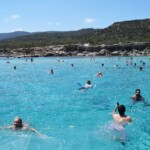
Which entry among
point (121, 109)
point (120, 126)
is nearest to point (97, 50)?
point (121, 109)

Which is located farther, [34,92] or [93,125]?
[34,92]

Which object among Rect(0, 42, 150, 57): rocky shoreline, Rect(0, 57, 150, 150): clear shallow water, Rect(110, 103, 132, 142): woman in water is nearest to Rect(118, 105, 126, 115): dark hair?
Rect(110, 103, 132, 142): woman in water

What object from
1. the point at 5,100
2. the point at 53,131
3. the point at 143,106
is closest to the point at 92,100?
the point at 143,106

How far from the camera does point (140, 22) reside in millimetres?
125250

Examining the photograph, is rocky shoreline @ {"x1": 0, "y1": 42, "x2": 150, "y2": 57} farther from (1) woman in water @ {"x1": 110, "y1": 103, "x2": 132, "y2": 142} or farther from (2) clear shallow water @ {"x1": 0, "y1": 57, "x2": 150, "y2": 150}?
(1) woman in water @ {"x1": 110, "y1": 103, "x2": 132, "y2": 142}

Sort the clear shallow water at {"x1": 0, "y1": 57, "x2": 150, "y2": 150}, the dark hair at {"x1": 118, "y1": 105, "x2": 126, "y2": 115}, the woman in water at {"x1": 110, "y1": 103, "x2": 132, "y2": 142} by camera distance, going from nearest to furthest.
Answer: the woman in water at {"x1": 110, "y1": 103, "x2": 132, "y2": 142}, the clear shallow water at {"x1": 0, "y1": 57, "x2": 150, "y2": 150}, the dark hair at {"x1": 118, "y1": 105, "x2": 126, "y2": 115}

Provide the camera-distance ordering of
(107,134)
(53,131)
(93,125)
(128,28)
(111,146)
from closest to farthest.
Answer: (111,146)
(107,134)
(53,131)
(93,125)
(128,28)

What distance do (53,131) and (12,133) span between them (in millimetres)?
1645

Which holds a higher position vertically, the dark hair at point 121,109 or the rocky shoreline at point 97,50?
the dark hair at point 121,109

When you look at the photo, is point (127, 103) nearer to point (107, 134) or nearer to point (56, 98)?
point (56, 98)

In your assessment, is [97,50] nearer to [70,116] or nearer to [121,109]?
[70,116]

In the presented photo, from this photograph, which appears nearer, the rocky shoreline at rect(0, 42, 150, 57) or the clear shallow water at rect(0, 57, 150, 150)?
the clear shallow water at rect(0, 57, 150, 150)

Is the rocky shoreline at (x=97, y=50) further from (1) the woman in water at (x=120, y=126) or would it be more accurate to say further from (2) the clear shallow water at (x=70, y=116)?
(1) the woman in water at (x=120, y=126)

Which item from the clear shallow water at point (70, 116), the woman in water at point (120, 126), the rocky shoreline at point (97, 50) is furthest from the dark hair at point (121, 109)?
the rocky shoreline at point (97, 50)
